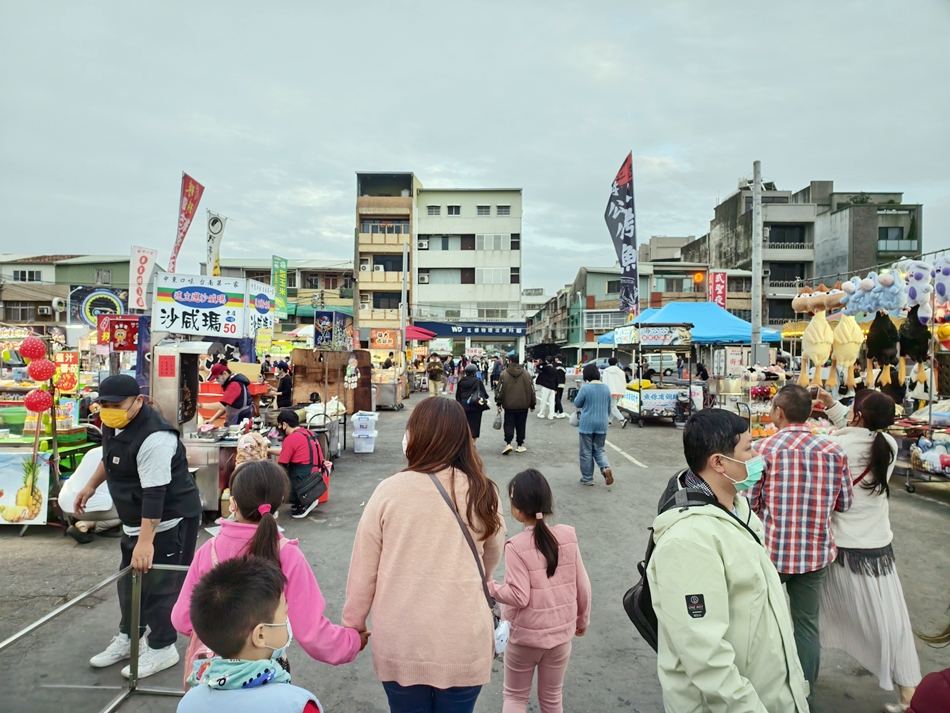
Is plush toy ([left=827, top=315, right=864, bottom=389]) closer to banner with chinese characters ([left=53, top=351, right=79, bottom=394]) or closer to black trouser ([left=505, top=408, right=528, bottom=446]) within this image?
black trouser ([left=505, top=408, right=528, bottom=446])

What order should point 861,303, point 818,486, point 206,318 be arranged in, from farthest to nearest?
point 206,318, point 861,303, point 818,486

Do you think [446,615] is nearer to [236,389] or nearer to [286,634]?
[286,634]

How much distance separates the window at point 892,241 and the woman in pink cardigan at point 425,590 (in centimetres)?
4358

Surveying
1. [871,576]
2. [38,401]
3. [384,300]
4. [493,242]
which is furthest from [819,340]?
[493,242]

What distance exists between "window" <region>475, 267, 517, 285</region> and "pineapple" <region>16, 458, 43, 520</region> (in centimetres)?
3898

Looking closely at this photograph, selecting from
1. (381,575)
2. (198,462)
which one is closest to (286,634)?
(381,575)

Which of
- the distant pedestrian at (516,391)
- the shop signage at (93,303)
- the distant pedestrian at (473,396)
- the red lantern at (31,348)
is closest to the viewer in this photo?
the red lantern at (31,348)

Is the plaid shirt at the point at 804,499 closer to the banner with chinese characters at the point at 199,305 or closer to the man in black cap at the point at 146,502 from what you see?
the man in black cap at the point at 146,502

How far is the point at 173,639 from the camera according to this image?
11.8 ft

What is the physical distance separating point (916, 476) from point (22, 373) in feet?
64.0

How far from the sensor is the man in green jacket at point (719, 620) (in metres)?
1.70

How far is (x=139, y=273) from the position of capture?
42.5 ft

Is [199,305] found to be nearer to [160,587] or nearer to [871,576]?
[160,587]

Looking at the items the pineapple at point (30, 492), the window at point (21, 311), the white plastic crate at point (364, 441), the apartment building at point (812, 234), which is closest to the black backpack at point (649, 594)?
the pineapple at point (30, 492)
